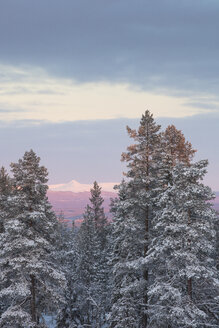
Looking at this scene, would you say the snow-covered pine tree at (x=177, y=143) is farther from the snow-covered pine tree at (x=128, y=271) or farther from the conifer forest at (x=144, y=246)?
the snow-covered pine tree at (x=128, y=271)

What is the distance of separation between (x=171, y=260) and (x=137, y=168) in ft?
23.9

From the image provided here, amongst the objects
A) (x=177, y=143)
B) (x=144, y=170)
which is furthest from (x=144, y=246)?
(x=177, y=143)

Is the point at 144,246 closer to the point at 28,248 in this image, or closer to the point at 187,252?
the point at 187,252

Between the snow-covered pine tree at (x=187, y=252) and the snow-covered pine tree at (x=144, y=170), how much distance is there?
4129 mm

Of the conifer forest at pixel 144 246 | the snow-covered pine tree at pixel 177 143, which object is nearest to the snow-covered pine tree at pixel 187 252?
the conifer forest at pixel 144 246

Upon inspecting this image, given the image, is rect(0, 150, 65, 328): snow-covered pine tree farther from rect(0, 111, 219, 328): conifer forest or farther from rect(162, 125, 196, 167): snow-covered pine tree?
rect(162, 125, 196, 167): snow-covered pine tree

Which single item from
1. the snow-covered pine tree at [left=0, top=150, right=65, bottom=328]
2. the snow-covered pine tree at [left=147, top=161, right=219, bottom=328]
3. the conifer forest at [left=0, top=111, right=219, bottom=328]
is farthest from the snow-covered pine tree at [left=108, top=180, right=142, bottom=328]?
the snow-covered pine tree at [left=0, top=150, right=65, bottom=328]

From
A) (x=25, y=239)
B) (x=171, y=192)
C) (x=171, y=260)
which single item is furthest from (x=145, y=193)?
(x=25, y=239)

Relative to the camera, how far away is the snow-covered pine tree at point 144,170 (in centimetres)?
2425

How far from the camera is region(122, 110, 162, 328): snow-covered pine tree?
79.6 feet

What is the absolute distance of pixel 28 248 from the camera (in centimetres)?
2267

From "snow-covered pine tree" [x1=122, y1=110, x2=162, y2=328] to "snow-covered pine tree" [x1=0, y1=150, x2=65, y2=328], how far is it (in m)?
5.81

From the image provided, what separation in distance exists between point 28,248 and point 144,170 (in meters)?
9.21

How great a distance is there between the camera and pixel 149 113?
25.1 metres
